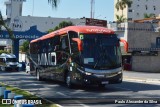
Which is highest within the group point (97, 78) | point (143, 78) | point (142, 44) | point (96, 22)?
point (96, 22)

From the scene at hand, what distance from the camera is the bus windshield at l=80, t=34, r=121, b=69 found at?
66.1ft

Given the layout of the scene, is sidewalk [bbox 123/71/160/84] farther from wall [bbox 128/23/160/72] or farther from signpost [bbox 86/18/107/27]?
signpost [bbox 86/18/107/27]

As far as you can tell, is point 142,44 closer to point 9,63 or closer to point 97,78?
point 9,63

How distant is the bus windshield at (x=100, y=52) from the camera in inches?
793

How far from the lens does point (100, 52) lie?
20297 mm

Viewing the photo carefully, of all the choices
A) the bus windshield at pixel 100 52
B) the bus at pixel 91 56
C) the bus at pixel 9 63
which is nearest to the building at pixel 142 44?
the bus at pixel 9 63

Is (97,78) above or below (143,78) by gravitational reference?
above

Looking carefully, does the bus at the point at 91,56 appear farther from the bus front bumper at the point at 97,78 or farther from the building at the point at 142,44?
the building at the point at 142,44

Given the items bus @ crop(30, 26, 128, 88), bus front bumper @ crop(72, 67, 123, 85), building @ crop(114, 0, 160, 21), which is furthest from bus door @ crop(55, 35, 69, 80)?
building @ crop(114, 0, 160, 21)

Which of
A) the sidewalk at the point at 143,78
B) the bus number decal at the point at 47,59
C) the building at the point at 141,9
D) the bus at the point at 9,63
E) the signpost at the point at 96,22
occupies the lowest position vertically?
the sidewalk at the point at 143,78

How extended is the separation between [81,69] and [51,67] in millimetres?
5451

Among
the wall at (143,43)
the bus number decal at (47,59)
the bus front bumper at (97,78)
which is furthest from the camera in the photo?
the wall at (143,43)

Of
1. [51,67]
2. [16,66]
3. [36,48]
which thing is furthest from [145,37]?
[51,67]

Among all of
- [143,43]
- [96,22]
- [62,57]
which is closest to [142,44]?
[143,43]
